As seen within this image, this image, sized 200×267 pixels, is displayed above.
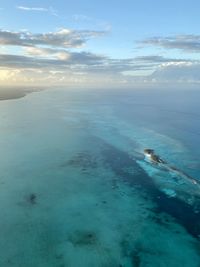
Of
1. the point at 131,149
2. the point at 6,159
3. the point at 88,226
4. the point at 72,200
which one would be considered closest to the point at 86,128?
the point at 131,149

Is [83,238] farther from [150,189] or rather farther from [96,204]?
[150,189]

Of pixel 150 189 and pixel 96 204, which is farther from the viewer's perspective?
pixel 150 189

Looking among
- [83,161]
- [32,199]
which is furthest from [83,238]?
[83,161]

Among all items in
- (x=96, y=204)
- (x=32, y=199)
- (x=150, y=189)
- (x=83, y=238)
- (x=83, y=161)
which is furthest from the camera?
(x=83, y=161)

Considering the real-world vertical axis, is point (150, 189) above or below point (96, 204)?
below

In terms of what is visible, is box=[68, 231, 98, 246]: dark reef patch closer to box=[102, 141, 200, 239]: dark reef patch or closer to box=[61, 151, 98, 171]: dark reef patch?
box=[102, 141, 200, 239]: dark reef patch

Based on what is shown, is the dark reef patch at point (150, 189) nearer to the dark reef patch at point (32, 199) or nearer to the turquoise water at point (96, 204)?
the turquoise water at point (96, 204)

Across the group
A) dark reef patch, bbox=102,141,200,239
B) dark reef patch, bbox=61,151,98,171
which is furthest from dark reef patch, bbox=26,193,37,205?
dark reef patch, bbox=102,141,200,239

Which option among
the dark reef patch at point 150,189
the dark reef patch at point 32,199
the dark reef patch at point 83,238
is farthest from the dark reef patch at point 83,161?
the dark reef patch at point 83,238

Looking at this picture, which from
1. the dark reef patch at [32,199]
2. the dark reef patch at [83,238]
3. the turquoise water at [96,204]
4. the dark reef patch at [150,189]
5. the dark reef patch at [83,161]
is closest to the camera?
the turquoise water at [96,204]

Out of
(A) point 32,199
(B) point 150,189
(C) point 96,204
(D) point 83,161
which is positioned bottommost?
(B) point 150,189
